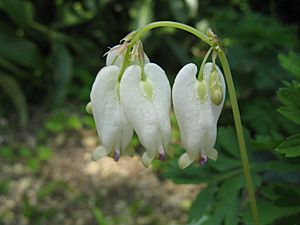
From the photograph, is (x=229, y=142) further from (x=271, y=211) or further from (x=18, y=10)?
(x=18, y=10)

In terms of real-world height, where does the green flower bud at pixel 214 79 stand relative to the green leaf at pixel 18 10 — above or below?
above

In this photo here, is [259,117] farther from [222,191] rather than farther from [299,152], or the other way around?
[299,152]

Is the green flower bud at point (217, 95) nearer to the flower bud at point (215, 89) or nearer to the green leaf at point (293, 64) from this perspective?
the flower bud at point (215, 89)

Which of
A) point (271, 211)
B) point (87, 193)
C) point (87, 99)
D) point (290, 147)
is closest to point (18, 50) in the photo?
point (87, 99)

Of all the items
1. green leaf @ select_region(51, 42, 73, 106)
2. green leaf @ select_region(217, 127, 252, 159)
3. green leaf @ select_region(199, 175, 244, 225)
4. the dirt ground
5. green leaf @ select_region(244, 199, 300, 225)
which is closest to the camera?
green leaf @ select_region(244, 199, 300, 225)

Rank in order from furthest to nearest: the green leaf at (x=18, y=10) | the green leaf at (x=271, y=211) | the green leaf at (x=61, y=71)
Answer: the green leaf at (x=61, y=71), the green leaf at (x=18, y=10), the green leaf at (x=271, y=211)

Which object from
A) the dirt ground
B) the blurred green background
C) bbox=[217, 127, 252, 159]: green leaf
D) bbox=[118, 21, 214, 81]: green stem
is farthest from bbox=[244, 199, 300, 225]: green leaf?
the dirt ground

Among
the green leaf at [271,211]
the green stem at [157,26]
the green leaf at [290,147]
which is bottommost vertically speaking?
the green leaf at [271,211]

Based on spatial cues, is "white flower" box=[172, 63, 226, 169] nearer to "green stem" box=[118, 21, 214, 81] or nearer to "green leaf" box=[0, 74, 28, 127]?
"green stem" box=[118, 21, 214, 81]

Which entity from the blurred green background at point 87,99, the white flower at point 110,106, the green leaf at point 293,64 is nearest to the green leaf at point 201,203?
the blurred green background at point 87,99
